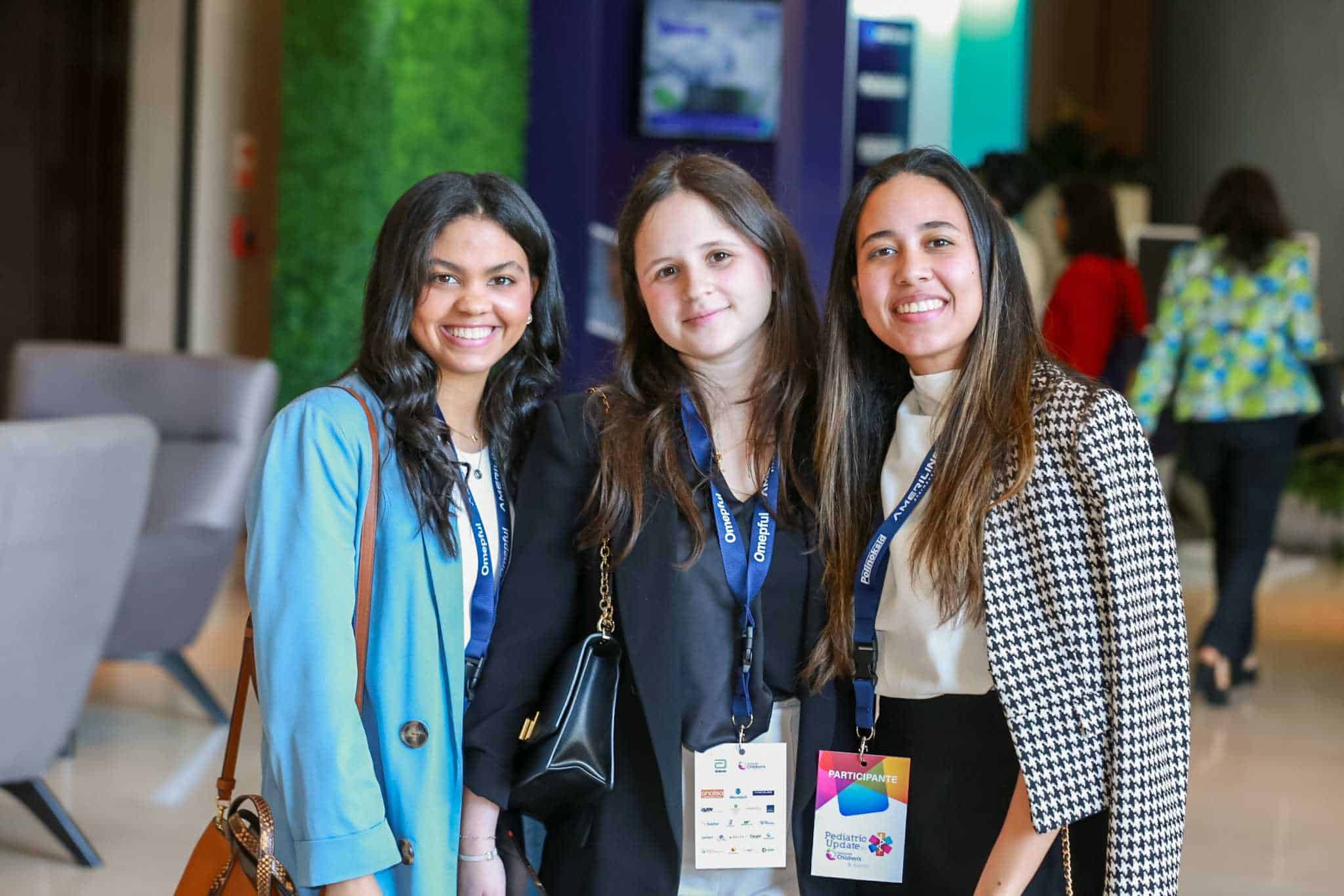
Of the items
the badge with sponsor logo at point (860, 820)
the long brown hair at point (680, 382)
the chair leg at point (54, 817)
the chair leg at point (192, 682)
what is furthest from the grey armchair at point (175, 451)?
the badge with sponsor logo at point (860, 820)

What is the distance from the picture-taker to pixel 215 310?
26.4 feet

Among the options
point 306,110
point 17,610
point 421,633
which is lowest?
point 17,610

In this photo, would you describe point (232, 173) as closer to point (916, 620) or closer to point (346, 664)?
point (346, 664)

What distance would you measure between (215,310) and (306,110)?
1.53 m

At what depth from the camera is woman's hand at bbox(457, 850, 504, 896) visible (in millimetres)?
1813

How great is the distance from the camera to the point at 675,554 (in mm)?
1790

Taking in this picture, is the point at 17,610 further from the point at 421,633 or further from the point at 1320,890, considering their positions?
the point at 1320,890

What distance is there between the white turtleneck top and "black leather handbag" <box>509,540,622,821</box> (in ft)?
1.08

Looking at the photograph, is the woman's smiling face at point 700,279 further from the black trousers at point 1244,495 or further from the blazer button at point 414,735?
the black trousers at point 1244,495

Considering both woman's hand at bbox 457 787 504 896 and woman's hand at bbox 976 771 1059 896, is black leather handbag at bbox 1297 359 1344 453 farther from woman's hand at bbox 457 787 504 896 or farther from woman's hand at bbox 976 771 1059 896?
woman's hand at bbox 457 787 504 896

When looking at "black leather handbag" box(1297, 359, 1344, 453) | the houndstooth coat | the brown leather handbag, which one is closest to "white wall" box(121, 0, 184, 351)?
"black leather handbag" box(1297, 359, 1344, 453)

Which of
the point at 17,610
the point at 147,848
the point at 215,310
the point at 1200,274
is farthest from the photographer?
the point at 215,310

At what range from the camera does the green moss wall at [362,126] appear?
267 inches

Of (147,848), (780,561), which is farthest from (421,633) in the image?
(147,848)
